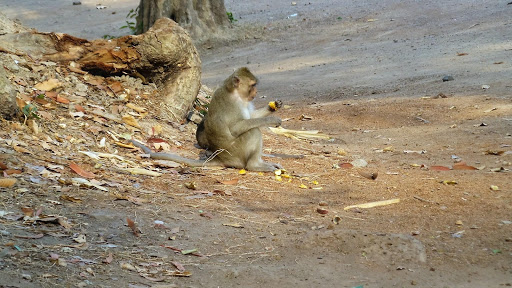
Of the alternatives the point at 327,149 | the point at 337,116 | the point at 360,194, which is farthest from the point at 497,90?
the point at 360,194

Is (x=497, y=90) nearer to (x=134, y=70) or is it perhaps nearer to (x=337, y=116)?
(x=337, y=116)

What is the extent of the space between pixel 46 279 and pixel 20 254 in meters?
0.40

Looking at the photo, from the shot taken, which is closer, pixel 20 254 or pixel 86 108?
pixel 20 254

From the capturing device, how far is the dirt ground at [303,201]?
196 inches

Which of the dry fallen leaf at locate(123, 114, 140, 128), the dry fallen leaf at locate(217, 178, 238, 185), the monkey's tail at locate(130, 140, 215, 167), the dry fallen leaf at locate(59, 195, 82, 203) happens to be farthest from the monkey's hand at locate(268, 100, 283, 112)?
the dry fallen leaf at locate(59, 195, 82, 203)

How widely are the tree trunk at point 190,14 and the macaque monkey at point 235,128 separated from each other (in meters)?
10.3

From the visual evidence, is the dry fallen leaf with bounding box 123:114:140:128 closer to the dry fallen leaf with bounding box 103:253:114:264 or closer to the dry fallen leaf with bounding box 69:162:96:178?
the dry fallen leaf with bounding box 69:162:96:178

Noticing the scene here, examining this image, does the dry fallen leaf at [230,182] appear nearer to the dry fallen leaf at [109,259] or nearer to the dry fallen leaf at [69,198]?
the dry fallen leaf at [69,198]

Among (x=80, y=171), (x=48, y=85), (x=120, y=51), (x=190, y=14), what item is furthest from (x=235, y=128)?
(x=190, y=14)

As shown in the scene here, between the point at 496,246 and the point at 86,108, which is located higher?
the point at 86,108

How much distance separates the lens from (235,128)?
8219 millimetres

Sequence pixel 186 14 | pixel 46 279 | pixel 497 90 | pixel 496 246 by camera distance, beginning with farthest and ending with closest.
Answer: pixel 186 14 → pixel 497 90 → pixel 496 246 → pixel 46 279

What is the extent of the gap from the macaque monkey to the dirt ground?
0.82ft

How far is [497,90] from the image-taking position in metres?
11.9
